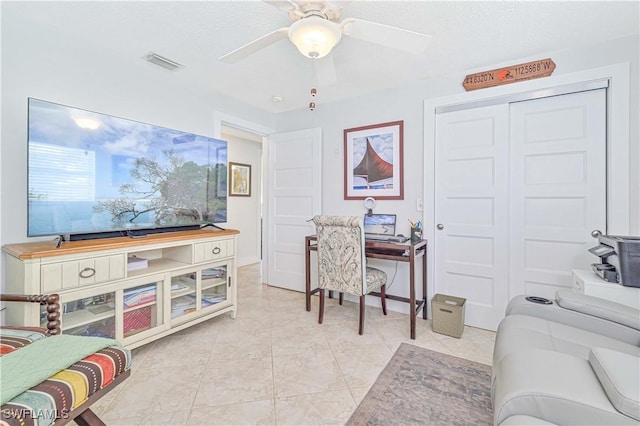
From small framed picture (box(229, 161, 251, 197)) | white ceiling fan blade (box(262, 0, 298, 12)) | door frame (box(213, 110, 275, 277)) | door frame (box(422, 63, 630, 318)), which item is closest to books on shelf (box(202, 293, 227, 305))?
door frame (box(213, 110, 275, 277))

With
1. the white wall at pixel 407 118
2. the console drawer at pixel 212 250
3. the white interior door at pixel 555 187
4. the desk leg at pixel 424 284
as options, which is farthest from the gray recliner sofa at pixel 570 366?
the console drawer at pixel 212 250

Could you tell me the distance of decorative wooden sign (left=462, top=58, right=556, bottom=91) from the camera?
224 centimetres

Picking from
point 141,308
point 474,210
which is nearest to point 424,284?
point 474,210

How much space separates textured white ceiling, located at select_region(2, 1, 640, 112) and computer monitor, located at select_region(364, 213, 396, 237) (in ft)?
4.56

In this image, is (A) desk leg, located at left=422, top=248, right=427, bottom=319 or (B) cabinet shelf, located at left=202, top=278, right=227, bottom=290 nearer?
(B) cabinet shelf, located at left=202, top=278, right=227, bottom=290

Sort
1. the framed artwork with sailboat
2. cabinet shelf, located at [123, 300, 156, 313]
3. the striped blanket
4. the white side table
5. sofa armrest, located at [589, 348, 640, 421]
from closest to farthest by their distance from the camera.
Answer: sofa armrest, located at [589, 348, 640, 421]
the striped blanket
the white side table
cabinet shelf, located at [123, 300, 156, 313]
the framed artwork with sailboat

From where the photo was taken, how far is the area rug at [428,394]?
57.5 inches

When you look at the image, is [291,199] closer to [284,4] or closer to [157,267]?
[157,267]

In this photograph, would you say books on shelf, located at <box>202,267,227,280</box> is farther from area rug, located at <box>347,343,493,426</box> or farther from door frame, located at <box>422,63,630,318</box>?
door frame, located at <box>422,63,630,318</box>

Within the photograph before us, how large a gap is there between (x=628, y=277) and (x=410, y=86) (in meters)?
2.24

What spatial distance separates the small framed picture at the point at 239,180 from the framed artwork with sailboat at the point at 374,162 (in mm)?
2341

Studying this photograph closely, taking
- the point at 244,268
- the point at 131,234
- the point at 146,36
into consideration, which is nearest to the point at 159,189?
the point at 131,234

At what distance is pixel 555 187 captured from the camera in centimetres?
225

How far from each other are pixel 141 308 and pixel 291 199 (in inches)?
80.9
